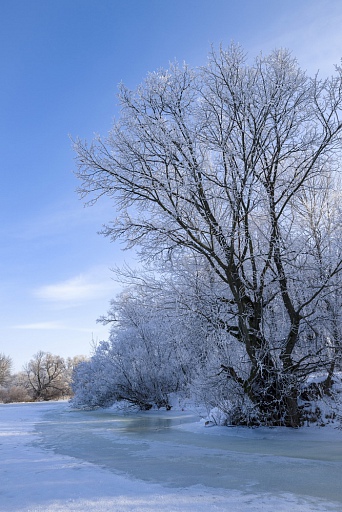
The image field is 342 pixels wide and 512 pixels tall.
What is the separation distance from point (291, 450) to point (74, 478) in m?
3.59

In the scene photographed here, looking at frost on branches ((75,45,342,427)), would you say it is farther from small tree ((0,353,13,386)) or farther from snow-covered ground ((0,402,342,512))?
small tree ((0,353,13,386))

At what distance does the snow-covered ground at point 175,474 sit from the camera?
3439 millimetres

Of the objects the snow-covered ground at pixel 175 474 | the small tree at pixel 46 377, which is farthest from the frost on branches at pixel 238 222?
the small tree at pixel 46 377

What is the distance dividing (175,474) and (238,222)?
18.4 ft

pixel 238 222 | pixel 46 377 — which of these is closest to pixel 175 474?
pixel 238 222

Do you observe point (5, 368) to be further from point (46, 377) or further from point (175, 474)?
point (175, 474)

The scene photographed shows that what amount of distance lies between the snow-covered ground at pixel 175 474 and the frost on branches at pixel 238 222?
1.70 metres

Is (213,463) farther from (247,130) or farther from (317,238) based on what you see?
(247,130)

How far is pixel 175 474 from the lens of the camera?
461 centimetres

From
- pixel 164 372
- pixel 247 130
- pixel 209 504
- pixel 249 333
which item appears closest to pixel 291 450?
pixel 249 333

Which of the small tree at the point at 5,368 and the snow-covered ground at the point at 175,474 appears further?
the small tree at the point at 5,368

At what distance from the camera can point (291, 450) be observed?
646cm

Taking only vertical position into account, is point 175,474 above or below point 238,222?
below

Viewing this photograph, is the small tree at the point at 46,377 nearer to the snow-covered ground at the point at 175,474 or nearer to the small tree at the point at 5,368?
the small tree at the point at 5,368
